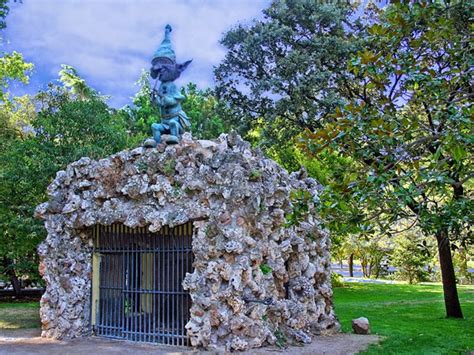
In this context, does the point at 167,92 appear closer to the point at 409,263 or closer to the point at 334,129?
the point at 334,129

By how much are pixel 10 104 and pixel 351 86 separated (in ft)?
58.8

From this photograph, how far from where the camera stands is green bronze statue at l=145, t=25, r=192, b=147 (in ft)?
34.4

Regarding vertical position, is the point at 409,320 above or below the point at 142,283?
below

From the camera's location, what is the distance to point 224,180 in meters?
9.05

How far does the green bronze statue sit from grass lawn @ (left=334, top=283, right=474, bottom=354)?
6.07 meters

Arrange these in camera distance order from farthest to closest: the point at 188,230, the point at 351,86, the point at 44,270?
the point at 351,86
the point at 44,270
the point at 188,230

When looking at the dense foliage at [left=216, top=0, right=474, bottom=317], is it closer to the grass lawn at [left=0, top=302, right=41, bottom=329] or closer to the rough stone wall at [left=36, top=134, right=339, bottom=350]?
the rough stone wall at [left=36, top=134, right=339, bottom=350]

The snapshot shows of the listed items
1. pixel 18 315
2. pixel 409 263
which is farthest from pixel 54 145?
pixel 409 263

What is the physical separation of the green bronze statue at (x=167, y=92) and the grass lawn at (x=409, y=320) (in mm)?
6071

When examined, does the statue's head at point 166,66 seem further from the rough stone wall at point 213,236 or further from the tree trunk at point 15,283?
the tree trunk at point 15,283

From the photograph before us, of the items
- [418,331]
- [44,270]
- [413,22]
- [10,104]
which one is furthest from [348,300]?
[10,104]

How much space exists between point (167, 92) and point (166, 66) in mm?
564

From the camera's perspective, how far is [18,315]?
14523mm

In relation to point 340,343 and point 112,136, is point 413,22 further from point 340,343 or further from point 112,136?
point 112,136
